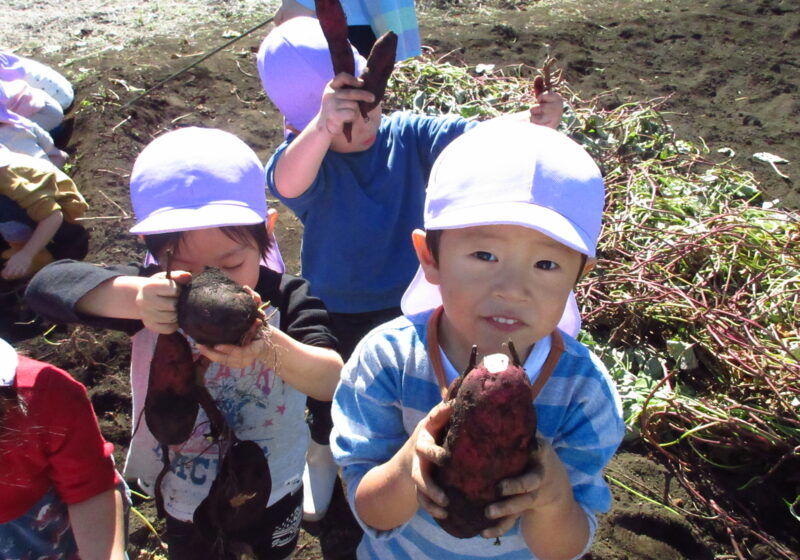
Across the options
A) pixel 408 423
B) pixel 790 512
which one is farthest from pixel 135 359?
pixel 790 512

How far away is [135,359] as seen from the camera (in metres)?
1.72

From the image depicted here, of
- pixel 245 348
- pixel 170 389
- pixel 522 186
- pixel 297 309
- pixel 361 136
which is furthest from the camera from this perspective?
pixel 361 136

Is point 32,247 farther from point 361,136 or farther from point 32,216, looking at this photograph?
point 361,136

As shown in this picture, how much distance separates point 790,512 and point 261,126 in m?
4.14

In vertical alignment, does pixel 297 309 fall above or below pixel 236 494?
above

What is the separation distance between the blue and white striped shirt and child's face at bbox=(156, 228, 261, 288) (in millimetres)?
453

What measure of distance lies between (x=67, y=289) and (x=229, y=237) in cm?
38

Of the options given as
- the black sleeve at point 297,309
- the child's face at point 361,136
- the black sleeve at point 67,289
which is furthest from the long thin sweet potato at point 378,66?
the black sleeve at point 67,289

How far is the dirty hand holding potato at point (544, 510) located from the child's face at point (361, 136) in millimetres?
1307

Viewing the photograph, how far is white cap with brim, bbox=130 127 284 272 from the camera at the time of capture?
1509 millimetres

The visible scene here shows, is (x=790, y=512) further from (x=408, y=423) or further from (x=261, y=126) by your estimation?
(x=261, y=126)

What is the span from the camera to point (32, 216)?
12.1 feet

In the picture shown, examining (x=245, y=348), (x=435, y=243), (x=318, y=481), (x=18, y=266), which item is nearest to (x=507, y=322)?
(x=435, y=243)

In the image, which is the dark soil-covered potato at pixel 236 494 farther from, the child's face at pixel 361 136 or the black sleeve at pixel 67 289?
the child's face at pixel 361 136
